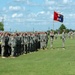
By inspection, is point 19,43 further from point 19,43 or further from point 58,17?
point 58,17

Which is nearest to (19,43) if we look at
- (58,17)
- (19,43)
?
(19,43)

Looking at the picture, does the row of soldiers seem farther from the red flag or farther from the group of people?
the red flag

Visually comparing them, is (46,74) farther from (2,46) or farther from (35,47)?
(35,47)

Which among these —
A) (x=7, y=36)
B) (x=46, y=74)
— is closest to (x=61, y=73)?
(x=46, y=74)

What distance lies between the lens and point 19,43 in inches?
1277

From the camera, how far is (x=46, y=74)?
16891 millimetres

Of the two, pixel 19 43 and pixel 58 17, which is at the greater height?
pixel 58 17

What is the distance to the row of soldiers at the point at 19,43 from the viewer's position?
3016 centimetres

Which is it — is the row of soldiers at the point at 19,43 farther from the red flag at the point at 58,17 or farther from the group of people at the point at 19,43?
the red flag at the point at 58,17

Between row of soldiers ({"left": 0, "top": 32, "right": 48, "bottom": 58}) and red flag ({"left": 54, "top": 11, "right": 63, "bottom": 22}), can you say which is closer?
row of soldiers ({"left": 0, "top": 32, "right": 48, "bottom": 58})

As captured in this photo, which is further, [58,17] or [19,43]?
[58,17]

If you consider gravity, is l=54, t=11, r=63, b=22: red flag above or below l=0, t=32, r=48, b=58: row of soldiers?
above

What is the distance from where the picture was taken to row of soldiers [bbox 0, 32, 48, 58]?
30.2 m

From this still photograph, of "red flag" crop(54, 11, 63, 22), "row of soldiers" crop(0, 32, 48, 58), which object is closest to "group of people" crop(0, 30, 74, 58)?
"row of soldiers" crop(0, 32, 48, 58)
